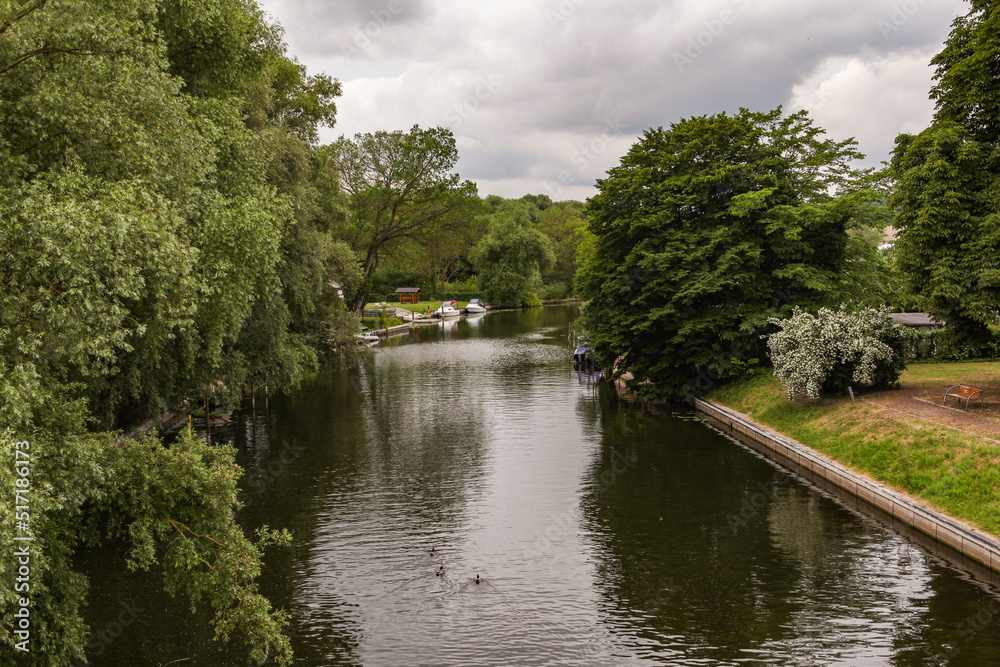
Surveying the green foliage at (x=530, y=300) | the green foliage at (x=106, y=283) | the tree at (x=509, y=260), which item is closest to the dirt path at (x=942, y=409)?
the green foliage at (x=106, y=283)

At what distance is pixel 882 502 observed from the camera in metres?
19.1

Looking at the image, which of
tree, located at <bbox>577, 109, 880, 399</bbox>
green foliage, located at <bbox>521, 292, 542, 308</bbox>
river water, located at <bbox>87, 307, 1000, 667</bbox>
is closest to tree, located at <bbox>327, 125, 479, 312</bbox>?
tree, located at <bbox>577, 109, 880, 399</bbox>

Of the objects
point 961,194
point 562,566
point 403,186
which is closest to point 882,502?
point 562,566

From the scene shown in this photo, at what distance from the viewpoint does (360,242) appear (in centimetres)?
5722

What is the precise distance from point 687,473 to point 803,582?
8.16 m

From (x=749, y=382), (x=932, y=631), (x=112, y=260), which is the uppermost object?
(x=112, y=260)

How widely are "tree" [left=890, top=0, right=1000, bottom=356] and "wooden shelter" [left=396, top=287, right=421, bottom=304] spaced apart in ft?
291

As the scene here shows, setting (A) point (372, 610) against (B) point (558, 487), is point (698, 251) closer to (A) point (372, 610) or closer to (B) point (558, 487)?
(B) point (558, 487)

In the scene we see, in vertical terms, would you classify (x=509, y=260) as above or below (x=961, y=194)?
above

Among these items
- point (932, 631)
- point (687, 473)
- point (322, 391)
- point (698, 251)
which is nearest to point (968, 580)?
point (932, 631)

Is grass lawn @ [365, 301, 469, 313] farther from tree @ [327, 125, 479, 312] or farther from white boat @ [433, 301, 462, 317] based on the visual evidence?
tree @ [327, 125, 479, 312]

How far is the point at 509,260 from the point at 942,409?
3553 inches

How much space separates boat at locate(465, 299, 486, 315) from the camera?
10162cm

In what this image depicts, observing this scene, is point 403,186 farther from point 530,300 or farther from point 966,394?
point 530,300
